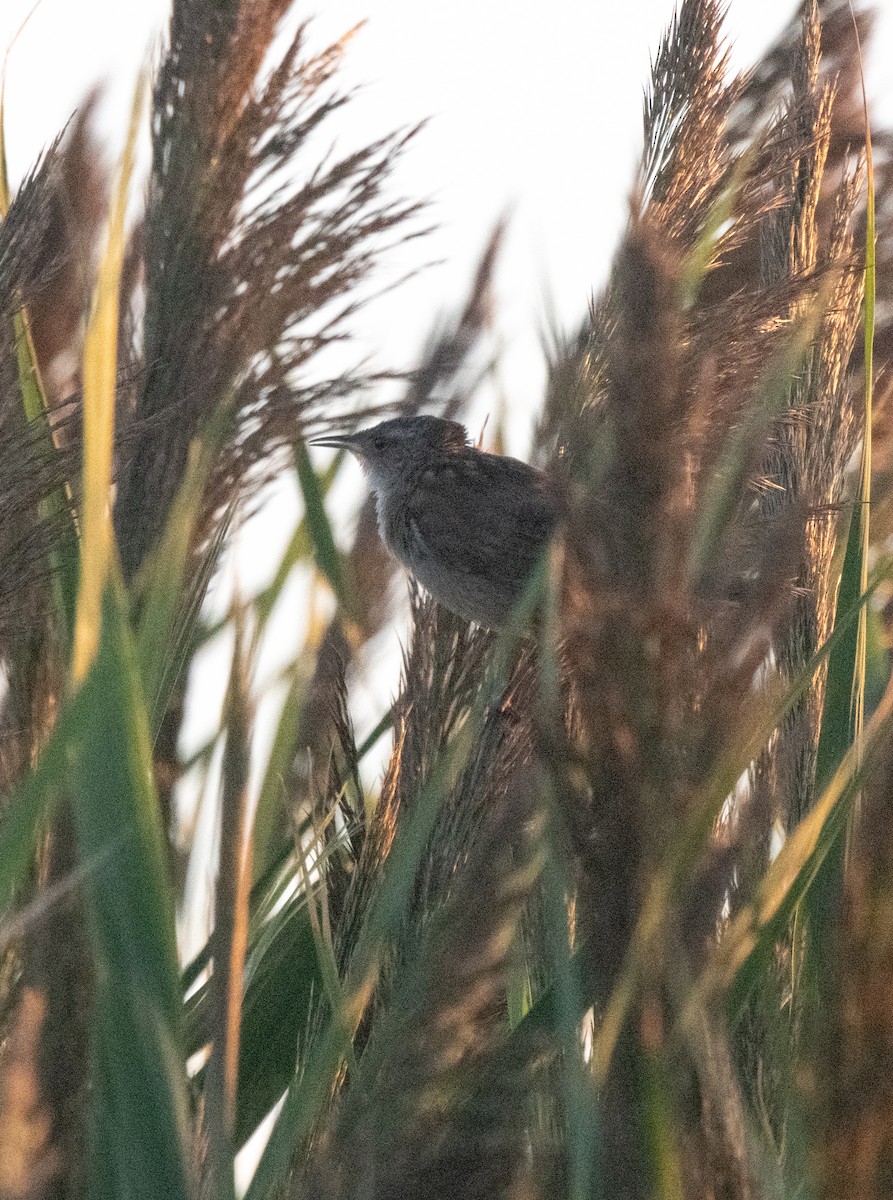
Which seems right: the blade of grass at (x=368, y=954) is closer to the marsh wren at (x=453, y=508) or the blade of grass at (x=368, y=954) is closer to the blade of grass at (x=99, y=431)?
the blade of grass at (x=99, y=431)

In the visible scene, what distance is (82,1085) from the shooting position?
111 cm

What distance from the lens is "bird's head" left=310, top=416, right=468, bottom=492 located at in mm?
4195

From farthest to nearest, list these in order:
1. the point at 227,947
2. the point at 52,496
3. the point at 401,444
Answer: the point at 401,444
the point at 52,496
the point at 227,947

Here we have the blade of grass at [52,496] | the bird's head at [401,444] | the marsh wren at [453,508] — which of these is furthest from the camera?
the bird's head at [401,444]

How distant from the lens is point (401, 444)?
14.3 ft

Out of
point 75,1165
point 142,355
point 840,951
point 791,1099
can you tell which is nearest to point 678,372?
point 840,951

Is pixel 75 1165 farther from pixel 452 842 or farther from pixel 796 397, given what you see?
pixel 796 397

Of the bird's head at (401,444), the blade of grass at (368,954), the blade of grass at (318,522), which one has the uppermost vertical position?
the bird's head at (401,444)

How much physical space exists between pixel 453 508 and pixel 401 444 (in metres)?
0.73

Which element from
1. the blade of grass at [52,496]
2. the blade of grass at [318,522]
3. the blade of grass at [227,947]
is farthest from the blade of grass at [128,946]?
the blade of grass at [318,522]

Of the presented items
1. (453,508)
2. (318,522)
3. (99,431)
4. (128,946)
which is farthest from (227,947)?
(453,508)

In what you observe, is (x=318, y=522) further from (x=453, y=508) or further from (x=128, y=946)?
(x=453, y=508)

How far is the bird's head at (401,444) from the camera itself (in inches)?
165

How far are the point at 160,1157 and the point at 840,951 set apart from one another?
1.62ft
